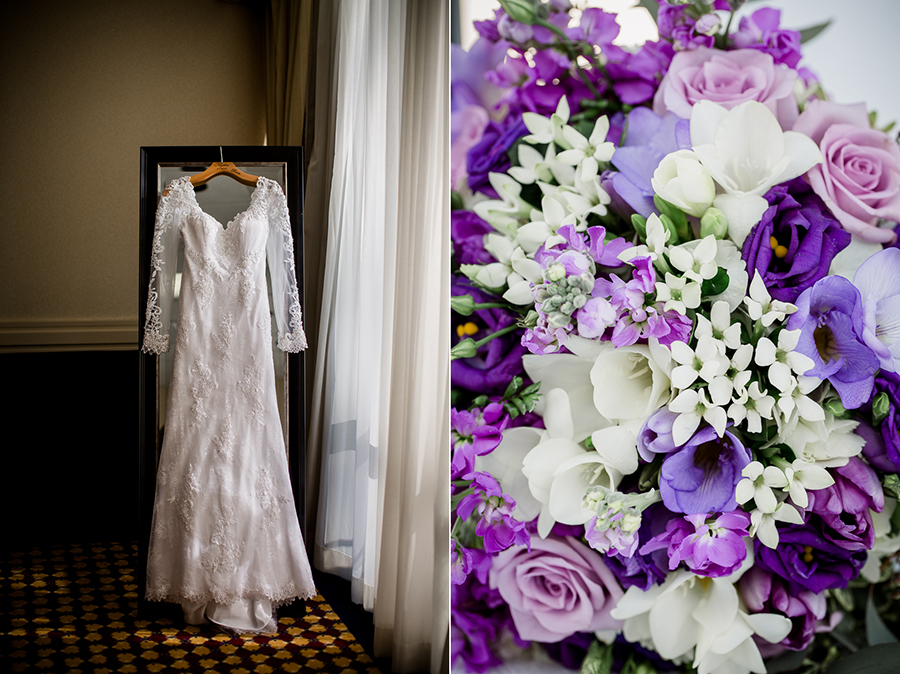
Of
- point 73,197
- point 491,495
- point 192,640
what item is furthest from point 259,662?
point 73,197

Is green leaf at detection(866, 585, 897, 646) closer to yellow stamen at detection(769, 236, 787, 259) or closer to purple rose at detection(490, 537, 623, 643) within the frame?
purple rose at detection(490, 537, 623, 643)

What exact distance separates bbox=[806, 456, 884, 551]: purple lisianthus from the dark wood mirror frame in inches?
68.8

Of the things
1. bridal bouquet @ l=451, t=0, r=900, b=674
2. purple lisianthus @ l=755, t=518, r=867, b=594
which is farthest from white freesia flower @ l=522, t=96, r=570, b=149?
purple lisianthus @ l=755, t=518, r=867, b=594

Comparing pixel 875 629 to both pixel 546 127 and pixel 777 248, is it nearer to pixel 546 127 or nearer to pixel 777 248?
pixel 777 248

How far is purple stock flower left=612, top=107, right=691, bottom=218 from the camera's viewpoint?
35.0 inches

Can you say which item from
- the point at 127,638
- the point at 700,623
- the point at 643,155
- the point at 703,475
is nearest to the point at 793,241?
the point at 643,155

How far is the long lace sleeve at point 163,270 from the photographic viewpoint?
222cm

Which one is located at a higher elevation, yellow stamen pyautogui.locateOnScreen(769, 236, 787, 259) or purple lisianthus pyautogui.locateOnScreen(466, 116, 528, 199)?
purple lisianthus pyautogui.locateOnScreen(466, 116, 528, 199)

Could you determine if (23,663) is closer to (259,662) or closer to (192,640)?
(192,640)

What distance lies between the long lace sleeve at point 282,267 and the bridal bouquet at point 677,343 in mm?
1470

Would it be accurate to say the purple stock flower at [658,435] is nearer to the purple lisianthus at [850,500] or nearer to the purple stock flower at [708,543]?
the purple stock flower at [708,543]

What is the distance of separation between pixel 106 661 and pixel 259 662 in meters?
0.45

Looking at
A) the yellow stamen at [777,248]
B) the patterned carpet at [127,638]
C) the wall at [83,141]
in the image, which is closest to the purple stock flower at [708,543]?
the yellow stamen at [777,248]

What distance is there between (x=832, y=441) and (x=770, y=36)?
56 centimetres
